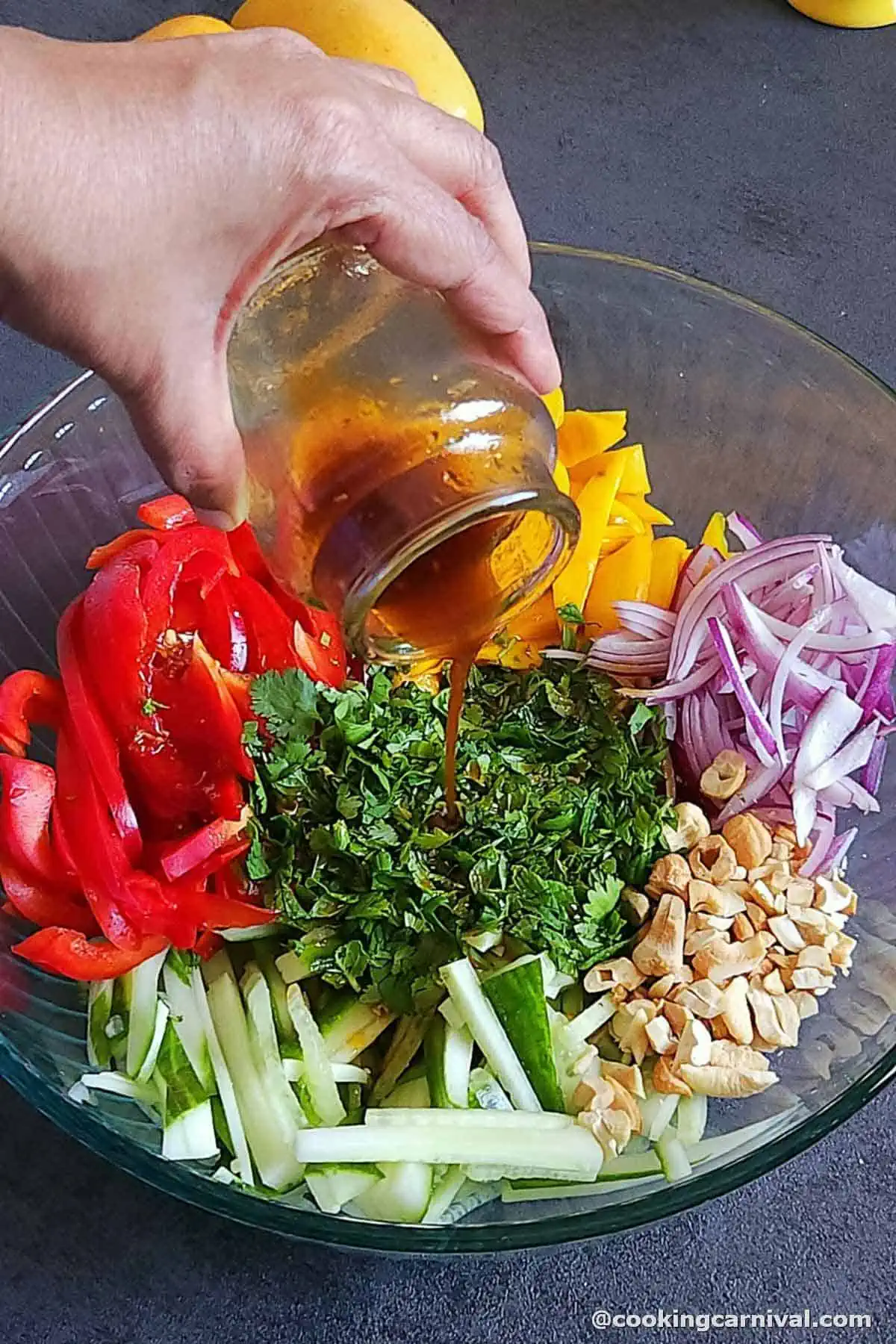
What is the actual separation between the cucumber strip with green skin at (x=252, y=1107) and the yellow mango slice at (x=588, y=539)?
53 centimetres

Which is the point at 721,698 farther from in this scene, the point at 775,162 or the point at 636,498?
the point at 775,162

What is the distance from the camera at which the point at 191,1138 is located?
114 centimetres

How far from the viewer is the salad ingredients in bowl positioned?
45.3 inches

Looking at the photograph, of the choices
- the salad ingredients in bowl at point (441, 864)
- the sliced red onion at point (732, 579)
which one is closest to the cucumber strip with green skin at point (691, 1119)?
the salad ingredients in bowl at point (441, 864)

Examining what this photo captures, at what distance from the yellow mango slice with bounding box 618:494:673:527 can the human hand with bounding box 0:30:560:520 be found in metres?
0.60

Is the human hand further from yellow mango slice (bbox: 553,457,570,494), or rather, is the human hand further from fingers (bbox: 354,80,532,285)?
yellow mango slice (bbox: 553,457,570,494)

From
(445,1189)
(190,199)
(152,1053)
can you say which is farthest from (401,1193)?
(190,199)

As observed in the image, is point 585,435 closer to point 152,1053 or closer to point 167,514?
point 167,514

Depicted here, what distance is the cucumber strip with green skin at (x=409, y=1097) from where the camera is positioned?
46.0 inches

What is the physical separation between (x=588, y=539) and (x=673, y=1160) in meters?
0.61

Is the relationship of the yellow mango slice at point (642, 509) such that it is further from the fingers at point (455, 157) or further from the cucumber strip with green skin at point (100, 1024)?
the cucumber strip with green skin at point (100, 1024)

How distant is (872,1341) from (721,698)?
62cm

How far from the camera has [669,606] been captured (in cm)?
143

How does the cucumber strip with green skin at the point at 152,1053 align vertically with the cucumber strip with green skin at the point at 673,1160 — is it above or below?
above
